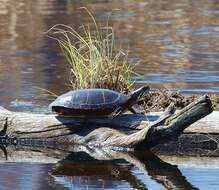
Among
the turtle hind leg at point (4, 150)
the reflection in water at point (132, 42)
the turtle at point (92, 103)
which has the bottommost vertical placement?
the reflection in water at point (132, 42)

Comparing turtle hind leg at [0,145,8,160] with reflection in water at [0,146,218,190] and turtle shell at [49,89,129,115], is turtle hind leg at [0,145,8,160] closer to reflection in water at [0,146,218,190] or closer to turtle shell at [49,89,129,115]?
reflection in water at [0,146,218,190]

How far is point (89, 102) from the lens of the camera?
10023 millimetres

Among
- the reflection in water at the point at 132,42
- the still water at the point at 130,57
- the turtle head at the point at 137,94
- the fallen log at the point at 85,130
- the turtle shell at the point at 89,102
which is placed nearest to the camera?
the still water at the point at 130,57

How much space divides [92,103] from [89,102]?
0.04 m

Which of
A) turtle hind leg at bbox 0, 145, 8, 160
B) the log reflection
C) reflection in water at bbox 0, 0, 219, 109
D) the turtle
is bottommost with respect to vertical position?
reflection in water at bbox 0, 0, 219, 109

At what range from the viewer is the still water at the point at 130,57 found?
28.0ft

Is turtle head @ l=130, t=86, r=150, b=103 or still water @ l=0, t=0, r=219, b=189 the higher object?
turtle head @ l=130, t=86, r=150, b=103

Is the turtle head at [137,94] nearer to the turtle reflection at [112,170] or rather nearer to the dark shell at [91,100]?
the dark shell at [91,100]

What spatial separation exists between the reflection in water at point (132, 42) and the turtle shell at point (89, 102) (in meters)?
2.15

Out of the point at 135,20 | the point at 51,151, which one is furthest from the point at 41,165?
the point at 135,20

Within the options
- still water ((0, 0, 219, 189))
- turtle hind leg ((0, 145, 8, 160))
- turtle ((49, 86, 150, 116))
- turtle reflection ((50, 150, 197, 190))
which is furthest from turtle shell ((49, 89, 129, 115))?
still water ((0, 0, 219, 189))

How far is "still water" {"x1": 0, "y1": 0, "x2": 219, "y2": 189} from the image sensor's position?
855cm

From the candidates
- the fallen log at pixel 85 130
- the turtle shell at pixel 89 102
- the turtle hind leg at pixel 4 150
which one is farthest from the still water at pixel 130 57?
the turtle shell at pixel 89 102

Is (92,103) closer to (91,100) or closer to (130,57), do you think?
(91,100)
